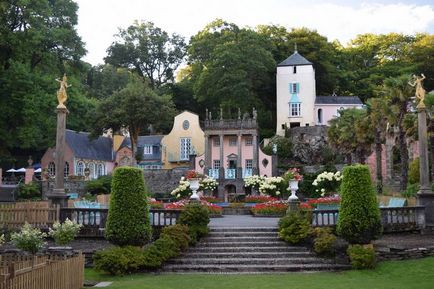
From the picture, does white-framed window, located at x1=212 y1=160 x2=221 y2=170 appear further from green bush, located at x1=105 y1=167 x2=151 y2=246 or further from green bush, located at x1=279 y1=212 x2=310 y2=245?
green bush, located at x1=105 y1=167 x2=151 y2=246

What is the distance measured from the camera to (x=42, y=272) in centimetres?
1027

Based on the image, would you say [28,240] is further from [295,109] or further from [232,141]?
[295,109]

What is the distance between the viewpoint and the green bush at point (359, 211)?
15.4 metres

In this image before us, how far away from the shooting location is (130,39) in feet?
250

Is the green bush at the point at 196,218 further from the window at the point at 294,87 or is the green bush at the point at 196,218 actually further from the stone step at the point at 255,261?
the window at the point at 294,87

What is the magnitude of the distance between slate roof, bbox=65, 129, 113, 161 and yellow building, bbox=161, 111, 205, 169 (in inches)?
321

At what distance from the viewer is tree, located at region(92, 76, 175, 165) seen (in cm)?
4916

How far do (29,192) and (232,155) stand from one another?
20.4 meters

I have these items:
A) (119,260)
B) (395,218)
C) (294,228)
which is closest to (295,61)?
(395,218)

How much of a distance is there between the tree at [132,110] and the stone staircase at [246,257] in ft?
106

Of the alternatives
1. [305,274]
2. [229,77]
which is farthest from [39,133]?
[305,274]

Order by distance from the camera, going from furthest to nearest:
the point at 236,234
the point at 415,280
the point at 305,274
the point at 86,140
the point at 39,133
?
the point at 86,140, the point at 39,133, the point at 236,234, the point at 305,274, the point at 415,280

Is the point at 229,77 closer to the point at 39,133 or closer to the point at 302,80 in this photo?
the point at 302,80

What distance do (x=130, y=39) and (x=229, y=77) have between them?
23658 millimetres
